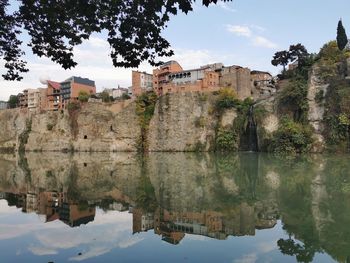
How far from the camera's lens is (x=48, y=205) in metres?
14.0

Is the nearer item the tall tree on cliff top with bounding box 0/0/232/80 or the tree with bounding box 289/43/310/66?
the tall tree on cliff top with bounding box 0/0/232/80

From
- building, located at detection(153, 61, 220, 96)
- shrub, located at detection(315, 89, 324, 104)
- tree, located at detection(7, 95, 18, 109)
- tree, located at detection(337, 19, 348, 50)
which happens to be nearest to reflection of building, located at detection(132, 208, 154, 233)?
shrub, located at detection(315, 89, 324, 104)

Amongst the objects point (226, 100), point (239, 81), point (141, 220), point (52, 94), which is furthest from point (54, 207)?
point (52, 94)

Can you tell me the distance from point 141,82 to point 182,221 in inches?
3034

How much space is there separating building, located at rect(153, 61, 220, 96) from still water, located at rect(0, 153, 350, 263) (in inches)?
1851

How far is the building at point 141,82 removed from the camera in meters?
77.4

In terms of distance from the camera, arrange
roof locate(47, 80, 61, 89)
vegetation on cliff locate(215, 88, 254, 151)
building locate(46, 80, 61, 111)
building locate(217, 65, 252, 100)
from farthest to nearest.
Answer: roof locate(47, 80, 61, 89)
building locate(46, 80, 61, 111)
building locate(217, 65, 252, 100)
vegetation on cliff locate(215, 88, 254, 151)

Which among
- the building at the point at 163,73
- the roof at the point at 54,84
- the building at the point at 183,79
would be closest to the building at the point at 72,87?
the roof at the point at 54,84

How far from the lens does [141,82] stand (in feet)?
282

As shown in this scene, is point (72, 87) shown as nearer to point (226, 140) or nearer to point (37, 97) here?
point (37, 97)

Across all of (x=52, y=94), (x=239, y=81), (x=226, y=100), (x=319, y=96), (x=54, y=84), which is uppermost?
(x=54, y=84)

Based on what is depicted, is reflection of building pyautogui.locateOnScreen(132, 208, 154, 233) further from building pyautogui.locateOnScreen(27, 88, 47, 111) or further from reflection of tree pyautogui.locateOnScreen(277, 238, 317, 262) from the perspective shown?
building pyautogui.locateOnScreen(27, 88, 47, 111)

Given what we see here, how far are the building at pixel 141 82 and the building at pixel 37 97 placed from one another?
26.2m

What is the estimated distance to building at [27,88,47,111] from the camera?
3762 inches
